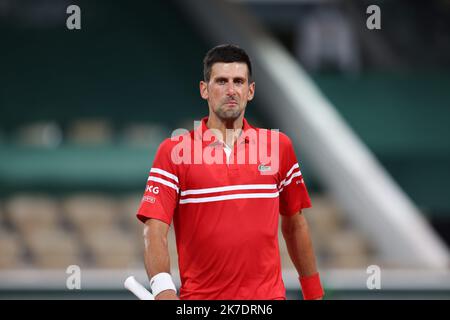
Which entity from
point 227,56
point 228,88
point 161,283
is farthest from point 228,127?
point 161,283

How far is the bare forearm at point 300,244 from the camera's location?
4328 millimetres

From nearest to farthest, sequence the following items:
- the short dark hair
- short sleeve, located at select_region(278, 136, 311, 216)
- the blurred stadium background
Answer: the short dark hair, short sleeve, located at select_region(278, 136, 311, 216), the blurred stadium background

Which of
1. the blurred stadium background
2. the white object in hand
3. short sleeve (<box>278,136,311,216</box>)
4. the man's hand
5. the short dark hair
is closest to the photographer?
the man's hand

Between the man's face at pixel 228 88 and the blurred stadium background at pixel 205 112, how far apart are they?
6.41 m

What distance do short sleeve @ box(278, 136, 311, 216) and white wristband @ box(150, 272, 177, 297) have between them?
0.66m

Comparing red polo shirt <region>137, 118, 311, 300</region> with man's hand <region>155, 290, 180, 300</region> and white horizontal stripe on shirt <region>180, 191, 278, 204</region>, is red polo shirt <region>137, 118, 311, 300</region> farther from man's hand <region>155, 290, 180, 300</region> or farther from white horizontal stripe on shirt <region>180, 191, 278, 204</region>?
man's hand <region>155, 290, 180, 300</region>

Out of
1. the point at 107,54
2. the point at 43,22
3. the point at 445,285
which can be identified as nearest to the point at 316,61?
the point at 107,54

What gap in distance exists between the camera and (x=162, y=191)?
160 inches

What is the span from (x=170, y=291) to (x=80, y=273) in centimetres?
419

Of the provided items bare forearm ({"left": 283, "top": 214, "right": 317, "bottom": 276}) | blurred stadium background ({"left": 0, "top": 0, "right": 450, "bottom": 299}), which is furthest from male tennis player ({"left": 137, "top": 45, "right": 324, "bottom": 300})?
blurred stadium background ({"left": 0, "top": 0, "right": 450, "bottom": 299})

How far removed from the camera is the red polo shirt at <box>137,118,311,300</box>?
4.08 meters

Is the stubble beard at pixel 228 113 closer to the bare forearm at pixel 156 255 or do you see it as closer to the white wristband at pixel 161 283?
the bare forearm at pixel 156 255

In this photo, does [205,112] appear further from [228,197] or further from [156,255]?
[156,255]

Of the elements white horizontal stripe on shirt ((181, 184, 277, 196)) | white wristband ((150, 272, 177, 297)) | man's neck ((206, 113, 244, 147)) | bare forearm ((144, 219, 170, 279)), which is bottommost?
white wristband ((150, 272, 177, 297))
